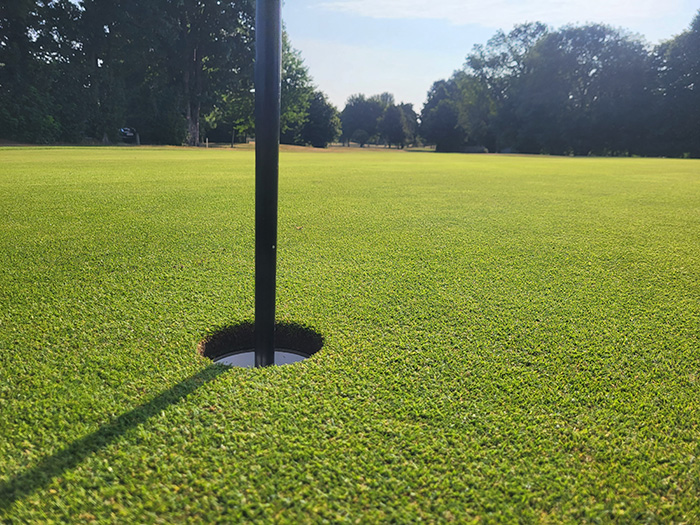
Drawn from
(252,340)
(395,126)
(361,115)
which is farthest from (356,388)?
(361,115)

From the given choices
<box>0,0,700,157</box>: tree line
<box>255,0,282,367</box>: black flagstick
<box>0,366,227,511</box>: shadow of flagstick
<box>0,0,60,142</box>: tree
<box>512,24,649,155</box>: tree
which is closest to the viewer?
<box>0,366,227,511</box>: shadow of flagstick

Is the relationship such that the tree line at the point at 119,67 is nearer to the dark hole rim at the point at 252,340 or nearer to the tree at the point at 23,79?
the tree at the point at 23,79

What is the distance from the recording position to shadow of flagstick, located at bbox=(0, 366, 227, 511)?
3.66 ft

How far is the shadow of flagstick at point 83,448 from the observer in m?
1.12

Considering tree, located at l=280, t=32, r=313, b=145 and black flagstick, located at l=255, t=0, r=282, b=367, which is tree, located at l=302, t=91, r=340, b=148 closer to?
tree, located at l=280, t=32, r=313, b=145

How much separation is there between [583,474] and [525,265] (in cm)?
222

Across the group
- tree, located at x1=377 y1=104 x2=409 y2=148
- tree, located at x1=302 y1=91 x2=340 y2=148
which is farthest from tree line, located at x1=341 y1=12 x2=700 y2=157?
tree, located at x1=302 y1=91 x2=340 y2=148

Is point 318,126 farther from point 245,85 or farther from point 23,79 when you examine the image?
point 23,79

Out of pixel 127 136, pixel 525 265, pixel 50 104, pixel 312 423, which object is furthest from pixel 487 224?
pixel 127 136

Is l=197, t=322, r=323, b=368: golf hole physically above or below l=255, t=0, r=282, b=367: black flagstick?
below

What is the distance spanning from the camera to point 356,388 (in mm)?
1582

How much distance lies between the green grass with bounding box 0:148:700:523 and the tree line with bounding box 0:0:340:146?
3474 cm

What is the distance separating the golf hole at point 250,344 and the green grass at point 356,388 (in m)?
0.06

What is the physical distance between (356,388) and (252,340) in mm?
811
